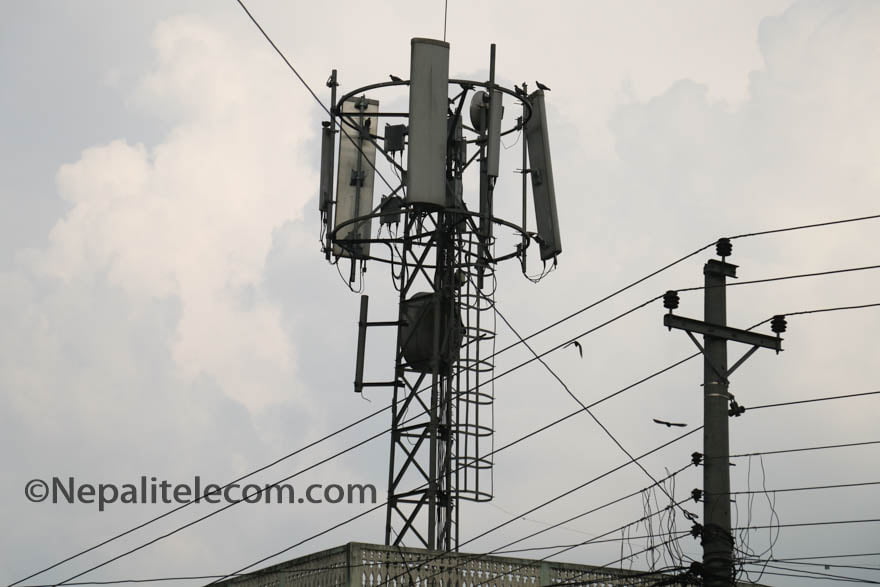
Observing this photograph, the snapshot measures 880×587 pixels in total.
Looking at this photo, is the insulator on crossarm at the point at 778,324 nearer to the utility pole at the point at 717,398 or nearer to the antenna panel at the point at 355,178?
the utility pole at the point at 717,398

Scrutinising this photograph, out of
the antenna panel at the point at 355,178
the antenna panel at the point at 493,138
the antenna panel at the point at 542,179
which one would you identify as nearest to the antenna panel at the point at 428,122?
the antenna panel at the point at 493,138

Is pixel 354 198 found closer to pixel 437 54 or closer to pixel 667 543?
pixel 437 54

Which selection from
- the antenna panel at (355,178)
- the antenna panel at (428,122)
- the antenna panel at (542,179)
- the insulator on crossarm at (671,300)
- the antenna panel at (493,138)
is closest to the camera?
the insulator on crossarm at (671,300)

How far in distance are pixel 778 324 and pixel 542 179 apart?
9.29 meters

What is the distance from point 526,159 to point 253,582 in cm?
1010

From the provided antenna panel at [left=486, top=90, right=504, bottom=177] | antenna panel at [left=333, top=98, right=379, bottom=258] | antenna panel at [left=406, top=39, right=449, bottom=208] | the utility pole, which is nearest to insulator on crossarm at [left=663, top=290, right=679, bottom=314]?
the utility pole

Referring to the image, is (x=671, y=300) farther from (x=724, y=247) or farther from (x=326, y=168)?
(x=326, y=168)

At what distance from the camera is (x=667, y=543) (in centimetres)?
2236

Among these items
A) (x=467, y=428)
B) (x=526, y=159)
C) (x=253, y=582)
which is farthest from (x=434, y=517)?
(x=526, y=159)

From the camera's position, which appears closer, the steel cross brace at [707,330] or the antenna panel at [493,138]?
the steel cross brace at [707,330]

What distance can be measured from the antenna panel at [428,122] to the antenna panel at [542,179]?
2701mm

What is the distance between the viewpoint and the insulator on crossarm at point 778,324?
22.3 m

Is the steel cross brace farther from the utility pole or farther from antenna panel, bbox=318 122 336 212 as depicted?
antenna panel, bbox=318 122 336 212

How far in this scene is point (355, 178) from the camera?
3095 cm
